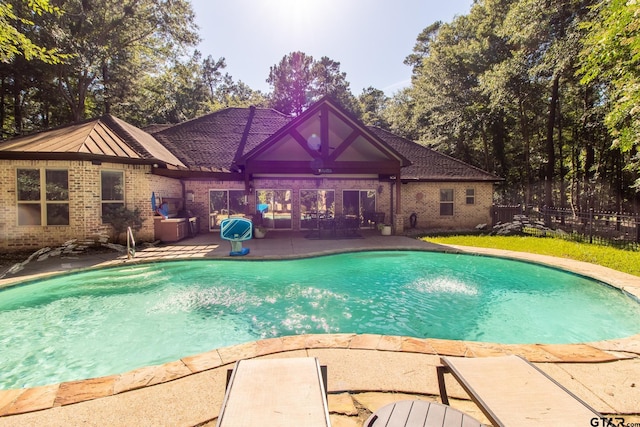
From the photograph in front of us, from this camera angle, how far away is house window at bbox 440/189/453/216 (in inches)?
691

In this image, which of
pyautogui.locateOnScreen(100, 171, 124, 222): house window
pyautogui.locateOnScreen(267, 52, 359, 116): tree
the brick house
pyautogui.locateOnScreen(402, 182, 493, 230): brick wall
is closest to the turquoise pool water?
pyautogui.locateOnScreen(100, 171, 124, 222): house window

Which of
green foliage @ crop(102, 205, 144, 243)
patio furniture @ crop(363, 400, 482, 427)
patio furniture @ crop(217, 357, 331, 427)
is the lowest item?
patio furniture @ crop(217, 357, 331, 427)

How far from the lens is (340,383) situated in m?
3.04

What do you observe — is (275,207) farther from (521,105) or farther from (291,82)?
(291,82)

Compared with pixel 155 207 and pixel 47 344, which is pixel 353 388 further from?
pixel 155 207

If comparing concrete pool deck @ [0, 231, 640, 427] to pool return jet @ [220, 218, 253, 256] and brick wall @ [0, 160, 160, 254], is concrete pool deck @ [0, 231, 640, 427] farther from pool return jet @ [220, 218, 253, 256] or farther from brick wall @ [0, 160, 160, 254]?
brick wall @ [0, 160, 160, 254]

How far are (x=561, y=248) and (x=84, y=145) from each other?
1733 cm

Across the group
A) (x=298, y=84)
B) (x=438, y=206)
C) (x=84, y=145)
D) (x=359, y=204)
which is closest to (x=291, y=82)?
(x=298, y=84)

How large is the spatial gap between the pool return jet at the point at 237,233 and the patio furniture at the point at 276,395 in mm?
7847

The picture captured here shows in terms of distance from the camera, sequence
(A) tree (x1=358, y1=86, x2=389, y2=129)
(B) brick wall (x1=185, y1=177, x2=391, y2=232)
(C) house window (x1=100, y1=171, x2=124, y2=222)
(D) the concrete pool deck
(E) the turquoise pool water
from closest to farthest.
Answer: (D) the concrete pool deck
(E) the turquoise pool water
(C) house window (x1=100, y1=171, x2=124, y2=222)
(B) brick wall (x1=185, y1=177, x2=391, y2=232)
(A) tree (x1=358, y1=86, x2=389, y2=129)

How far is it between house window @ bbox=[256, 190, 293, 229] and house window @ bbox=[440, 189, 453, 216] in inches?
342

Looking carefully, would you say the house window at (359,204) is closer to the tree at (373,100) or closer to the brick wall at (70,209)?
the brick wall at (70,209)

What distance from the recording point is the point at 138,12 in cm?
2188

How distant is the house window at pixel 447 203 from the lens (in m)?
17.6
